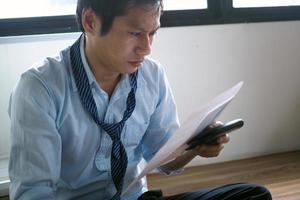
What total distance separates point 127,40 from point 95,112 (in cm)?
18

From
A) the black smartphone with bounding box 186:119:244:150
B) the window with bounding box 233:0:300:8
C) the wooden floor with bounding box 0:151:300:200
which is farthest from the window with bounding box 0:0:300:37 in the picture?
the black smartphone with bounding box 186:119:244:150

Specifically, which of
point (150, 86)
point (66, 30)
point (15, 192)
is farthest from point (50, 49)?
point (15, 192)

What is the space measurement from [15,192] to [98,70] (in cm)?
33

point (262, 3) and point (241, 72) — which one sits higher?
point (262, 3)

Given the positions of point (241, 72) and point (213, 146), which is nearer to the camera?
point (213, 146)

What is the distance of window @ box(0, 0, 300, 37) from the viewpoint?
1.59 m

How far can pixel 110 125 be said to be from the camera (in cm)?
82

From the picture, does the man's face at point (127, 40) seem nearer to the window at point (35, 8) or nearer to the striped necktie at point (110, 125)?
the striped necktie at point (110, 125)

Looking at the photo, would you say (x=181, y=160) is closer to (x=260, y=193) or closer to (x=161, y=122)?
(x=161, y=122)

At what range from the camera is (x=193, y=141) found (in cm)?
83

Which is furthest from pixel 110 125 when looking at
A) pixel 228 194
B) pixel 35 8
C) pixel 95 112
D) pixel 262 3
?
pixel 262 3

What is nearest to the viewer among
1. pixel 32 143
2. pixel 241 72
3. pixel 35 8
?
pixel 32 143

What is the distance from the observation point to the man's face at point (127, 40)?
29.3 inches

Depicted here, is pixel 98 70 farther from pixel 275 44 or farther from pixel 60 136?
pixel 275 44
